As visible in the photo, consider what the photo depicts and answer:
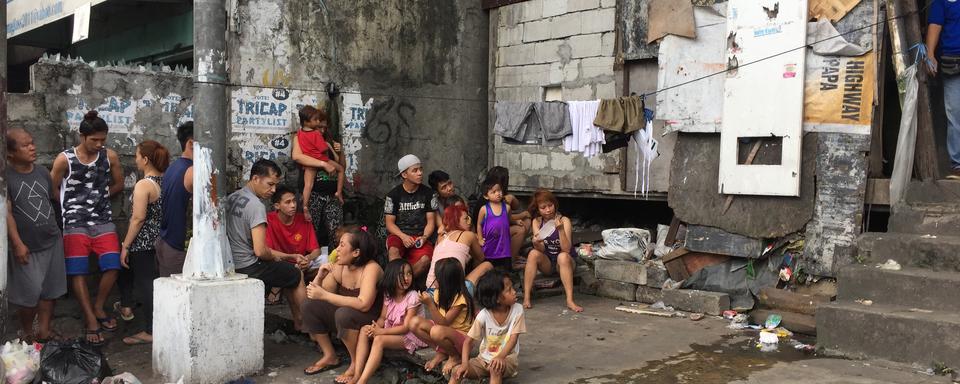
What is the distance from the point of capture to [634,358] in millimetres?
6156

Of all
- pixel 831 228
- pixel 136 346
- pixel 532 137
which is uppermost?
pixel 532 137

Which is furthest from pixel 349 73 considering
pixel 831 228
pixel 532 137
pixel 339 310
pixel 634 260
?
pixel 831 228

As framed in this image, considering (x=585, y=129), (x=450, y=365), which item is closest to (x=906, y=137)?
(x=585, y=129)

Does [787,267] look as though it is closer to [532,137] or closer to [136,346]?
[532,137]

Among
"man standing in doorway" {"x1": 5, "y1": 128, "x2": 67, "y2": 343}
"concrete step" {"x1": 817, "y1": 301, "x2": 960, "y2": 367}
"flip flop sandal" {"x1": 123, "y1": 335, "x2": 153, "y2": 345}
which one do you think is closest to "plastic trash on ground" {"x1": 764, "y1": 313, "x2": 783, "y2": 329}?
"concrete step" {"x1": 817, "y1": 301, "x2": 960, "y2": 367}

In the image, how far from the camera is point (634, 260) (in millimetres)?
8812

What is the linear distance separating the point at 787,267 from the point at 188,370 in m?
Answer: 5.39

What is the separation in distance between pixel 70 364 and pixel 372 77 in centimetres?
579

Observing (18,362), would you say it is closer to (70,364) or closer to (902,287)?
(70,364)

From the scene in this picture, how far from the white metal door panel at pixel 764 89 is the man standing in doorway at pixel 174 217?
501 centimetres

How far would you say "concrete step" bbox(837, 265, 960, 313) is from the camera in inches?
237

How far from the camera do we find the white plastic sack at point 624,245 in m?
8.79

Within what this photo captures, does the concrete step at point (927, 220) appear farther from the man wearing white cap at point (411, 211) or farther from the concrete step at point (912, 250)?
the man wearing white cap at point (411, 211)

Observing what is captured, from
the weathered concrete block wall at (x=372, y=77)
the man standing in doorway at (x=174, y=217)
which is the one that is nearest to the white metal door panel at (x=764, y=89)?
the weathered concrete block wall at (x=372, y=77)
